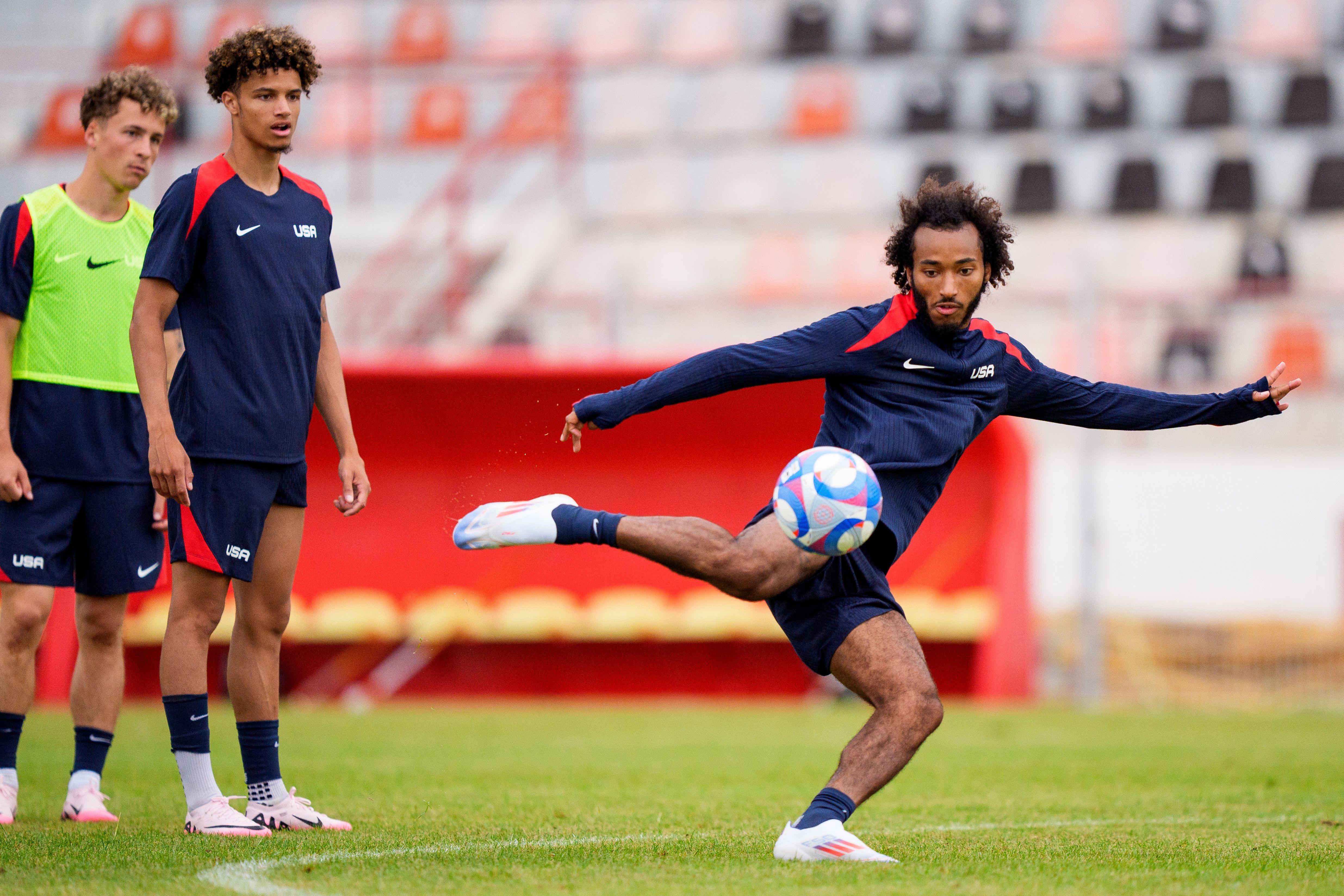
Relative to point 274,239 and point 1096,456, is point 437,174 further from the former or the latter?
point 274,239

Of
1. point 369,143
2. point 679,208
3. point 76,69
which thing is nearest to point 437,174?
point 369,143

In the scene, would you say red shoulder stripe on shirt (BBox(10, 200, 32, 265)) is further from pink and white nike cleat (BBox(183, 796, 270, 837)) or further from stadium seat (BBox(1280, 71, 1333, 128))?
stadium seat (BBox(1280, 71, 1333, 128))

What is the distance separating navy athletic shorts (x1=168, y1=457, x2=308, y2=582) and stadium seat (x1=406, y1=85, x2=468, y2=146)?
A: 16.5 meters

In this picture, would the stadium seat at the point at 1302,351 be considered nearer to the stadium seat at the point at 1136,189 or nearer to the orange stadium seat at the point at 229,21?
the stadium seat at the point at 1136,189

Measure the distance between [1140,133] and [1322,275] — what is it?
306 centimetres

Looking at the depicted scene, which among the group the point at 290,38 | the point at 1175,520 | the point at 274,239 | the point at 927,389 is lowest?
the point at 1175,520

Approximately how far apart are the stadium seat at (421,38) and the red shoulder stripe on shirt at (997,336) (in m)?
18.9

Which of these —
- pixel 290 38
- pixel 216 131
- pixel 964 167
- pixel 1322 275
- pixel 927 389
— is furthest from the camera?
pixel 216 131

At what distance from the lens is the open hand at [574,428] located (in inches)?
158

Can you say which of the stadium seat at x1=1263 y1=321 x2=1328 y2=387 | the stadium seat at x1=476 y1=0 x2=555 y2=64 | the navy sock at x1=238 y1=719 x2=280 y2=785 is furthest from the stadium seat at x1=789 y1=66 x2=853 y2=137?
the navy sock at x1=238 y1=719 x2=280 y2=785

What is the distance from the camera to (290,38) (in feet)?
14.9

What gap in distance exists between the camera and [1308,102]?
1945 centimetres

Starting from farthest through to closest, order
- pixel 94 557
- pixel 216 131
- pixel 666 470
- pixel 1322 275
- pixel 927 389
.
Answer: pixel 216 131
pixel 1322 275
pixel 666 470
pixel 94 557
pixel 927 389

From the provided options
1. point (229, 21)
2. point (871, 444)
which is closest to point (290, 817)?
point (871, 444)
